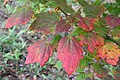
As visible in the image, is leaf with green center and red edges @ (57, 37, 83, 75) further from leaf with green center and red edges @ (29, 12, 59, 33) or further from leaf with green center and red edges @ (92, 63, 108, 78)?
leaf with green center and red edges @ (92, 63, 108, 78)

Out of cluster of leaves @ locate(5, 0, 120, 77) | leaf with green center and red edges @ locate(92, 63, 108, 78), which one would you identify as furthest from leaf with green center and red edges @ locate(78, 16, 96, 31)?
leaf with green center and red edges @ locate(92, 63, 108, 78)

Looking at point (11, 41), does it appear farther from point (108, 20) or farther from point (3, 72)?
point (108, 20)

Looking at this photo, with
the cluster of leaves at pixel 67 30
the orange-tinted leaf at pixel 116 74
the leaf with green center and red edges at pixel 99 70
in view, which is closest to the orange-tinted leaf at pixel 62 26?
the cluster of leaves at pixel 67 30

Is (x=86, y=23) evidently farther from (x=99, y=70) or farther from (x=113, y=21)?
(x=99, y=70)

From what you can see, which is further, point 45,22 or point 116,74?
point 116,74

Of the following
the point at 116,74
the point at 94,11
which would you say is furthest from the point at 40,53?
the point at 116,74
